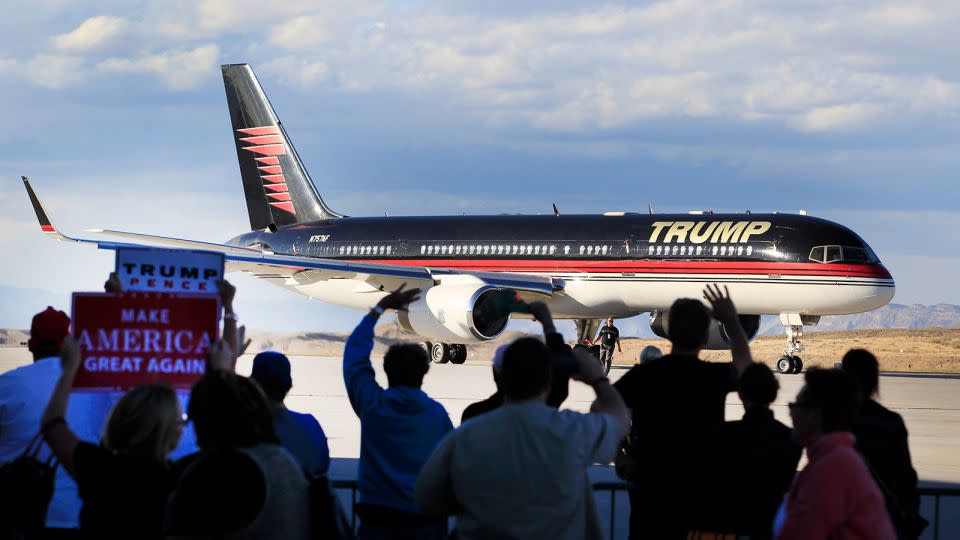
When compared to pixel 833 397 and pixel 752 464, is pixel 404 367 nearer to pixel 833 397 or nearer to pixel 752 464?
pixel 752 464

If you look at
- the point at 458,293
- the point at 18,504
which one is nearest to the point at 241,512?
the point at 18,504

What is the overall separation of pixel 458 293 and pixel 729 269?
16.9 ft

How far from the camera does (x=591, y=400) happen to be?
18719mm

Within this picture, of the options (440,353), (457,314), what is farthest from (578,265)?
(440,353)

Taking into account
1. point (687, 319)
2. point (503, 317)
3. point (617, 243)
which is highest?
point (617, 243)

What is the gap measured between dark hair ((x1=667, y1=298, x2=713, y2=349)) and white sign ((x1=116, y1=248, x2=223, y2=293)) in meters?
1.91

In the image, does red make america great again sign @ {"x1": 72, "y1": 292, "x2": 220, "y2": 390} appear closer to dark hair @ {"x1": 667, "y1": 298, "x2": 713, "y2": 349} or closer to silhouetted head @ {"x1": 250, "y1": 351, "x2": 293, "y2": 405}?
silhouetted head @ {"x1": 250, "y1": 351, "x2": 293, "y2": 405}

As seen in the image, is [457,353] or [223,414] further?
[457,353]

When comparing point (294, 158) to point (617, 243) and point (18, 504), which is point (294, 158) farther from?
point (18, 504)

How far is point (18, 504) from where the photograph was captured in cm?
466

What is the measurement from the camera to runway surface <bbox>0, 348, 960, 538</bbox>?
33.4ft

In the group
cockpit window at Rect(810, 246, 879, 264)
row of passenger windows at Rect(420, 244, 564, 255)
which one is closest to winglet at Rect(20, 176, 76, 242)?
row of passenger windows at Rect(420, 244, 564, 255)

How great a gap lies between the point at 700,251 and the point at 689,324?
18930 millimetres

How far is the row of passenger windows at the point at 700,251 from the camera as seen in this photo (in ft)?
77.0
